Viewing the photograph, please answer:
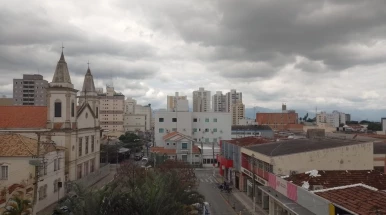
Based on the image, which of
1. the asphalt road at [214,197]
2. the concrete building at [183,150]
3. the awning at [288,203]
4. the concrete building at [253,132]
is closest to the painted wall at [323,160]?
the awning at [288,203]

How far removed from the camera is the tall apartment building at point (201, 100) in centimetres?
16906

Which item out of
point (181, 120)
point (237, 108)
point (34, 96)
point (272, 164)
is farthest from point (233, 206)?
point (237, 108)

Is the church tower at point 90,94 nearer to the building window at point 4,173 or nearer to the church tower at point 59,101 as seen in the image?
the church tower at point 59,101

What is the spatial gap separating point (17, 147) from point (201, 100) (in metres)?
141

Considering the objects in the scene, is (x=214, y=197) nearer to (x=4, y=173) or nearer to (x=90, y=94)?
(x=4, y=173)

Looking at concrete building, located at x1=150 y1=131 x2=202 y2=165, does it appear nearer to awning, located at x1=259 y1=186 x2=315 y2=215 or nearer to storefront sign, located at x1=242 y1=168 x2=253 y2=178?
storefront sign, located at x1=242 y1=168 x2=253 y2=178

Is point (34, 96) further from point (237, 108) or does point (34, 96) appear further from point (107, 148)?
point (237, 108)

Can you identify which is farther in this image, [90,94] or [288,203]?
[90,94]

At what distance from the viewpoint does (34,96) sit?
437 ft

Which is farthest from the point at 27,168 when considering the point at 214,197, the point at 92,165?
the point at 92,165

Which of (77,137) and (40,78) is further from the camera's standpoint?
(40,78)

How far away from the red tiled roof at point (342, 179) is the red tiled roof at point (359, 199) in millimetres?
2930

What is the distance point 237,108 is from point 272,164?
155613mm

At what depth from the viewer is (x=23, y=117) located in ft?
154
